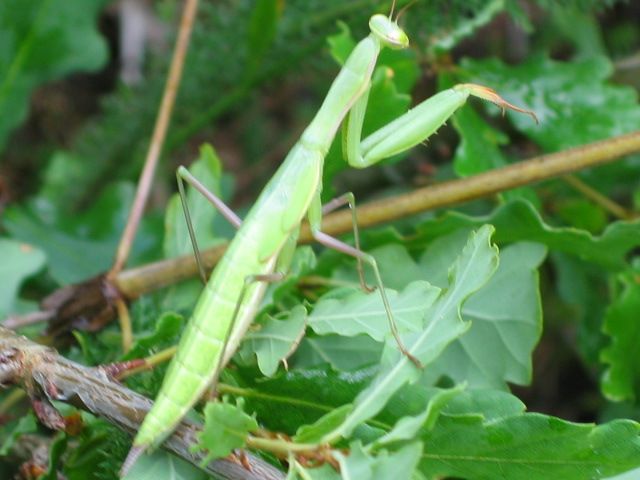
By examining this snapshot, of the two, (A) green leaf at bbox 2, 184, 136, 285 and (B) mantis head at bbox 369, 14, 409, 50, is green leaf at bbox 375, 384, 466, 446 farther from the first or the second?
(A) green leaf at bbox 2, 184, 136, 285

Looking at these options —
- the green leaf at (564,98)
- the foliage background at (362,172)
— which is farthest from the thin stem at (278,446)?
the green leaf at (564,98)

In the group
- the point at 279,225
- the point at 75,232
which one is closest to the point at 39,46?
the point at 75,232

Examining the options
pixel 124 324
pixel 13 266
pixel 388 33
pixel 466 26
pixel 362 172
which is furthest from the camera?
pixel 362 172

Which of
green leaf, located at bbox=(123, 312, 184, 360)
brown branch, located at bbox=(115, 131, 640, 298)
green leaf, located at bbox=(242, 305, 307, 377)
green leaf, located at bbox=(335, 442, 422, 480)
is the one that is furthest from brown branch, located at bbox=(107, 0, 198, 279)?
green leaf, located at bbox=(335, 442, 422, 480)

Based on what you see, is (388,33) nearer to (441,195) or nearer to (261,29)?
(441,195)

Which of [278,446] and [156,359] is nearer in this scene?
[278,446]

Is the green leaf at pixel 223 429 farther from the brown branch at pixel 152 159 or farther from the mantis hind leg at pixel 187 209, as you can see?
the brown branch at pixel 152 159
